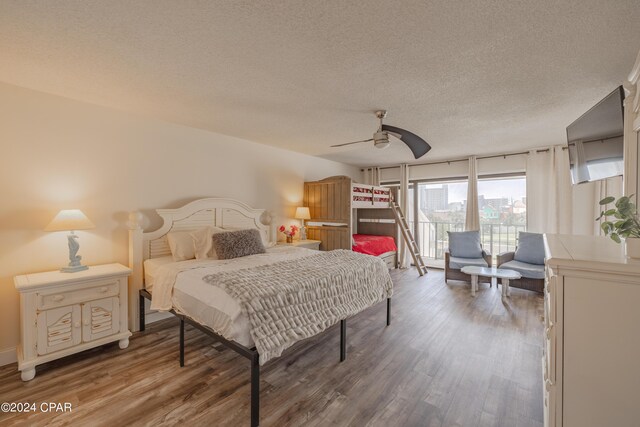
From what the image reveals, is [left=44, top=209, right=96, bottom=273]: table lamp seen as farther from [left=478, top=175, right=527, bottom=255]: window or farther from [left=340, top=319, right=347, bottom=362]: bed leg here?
[left=478, top=175, right=527, bottom=255]: window

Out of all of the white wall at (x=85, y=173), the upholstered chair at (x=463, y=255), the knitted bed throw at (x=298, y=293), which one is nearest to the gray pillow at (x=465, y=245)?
the upholstered chair at (x=463, y=255)

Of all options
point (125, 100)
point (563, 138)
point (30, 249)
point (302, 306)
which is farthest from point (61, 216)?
point (563, 138)

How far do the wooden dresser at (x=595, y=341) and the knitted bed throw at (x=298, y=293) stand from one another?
1.50 m

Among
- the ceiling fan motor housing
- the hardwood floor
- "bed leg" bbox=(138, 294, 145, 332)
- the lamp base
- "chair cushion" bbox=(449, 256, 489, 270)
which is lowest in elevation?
the hardwood floor

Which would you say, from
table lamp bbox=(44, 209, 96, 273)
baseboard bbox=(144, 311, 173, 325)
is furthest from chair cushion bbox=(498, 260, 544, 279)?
table lamp bbox=(44, 209, 96, 273)

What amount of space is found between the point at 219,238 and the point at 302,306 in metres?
1.55

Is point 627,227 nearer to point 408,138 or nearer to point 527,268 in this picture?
point 408,138

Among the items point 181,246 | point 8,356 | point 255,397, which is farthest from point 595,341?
point 8,356

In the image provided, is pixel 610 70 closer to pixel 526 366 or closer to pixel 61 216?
pixel 526 366

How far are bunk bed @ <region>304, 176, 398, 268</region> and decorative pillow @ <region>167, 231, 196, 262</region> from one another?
2525 millimetres

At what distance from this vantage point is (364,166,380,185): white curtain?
7.00 m

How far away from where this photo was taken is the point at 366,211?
22.5ft

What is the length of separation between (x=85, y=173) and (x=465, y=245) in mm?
5675

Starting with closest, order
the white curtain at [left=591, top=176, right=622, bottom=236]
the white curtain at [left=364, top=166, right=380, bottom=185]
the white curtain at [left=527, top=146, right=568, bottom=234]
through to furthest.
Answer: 1. the white curtain at [left=591, top=176, right=622, bottom=236]
2. the white curtain at [left=527, top=146, right=568, bottom=234]
3. the white curtain at [left=364, top=166, right=380, bottom=185]
